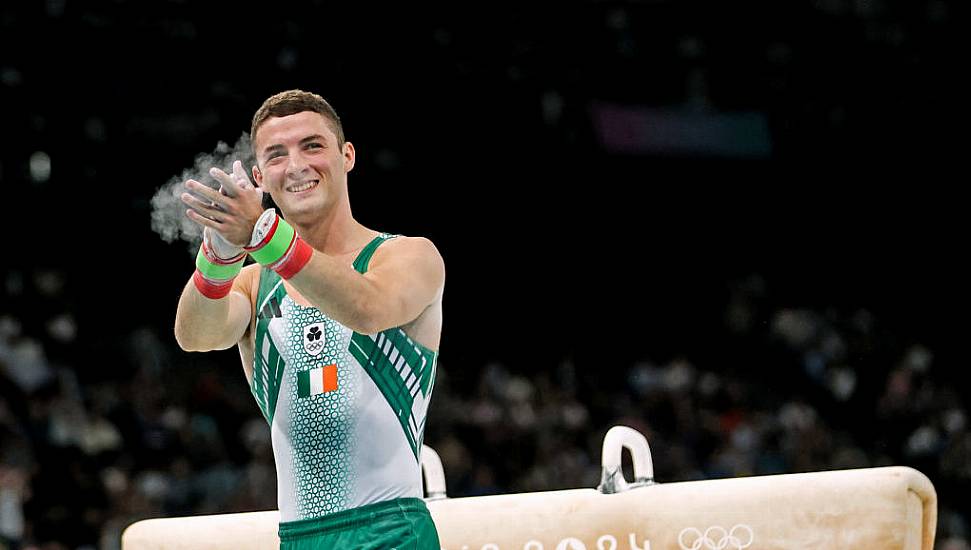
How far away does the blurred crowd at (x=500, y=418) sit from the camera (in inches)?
405

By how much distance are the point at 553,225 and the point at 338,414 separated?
31.0 feet

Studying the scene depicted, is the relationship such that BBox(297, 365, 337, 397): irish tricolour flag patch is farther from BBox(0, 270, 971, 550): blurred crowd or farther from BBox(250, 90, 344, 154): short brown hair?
BBox(0, 270, 971, 550): blurred crowd

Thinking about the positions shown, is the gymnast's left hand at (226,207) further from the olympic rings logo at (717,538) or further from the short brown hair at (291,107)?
the olympic rings logo at (717,538)

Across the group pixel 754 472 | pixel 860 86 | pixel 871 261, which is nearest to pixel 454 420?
pixel 754 472

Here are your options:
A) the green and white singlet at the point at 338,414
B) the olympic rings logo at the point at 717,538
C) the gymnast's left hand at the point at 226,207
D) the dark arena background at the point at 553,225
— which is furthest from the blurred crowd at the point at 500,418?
the gymnast's left hand at the point at 226,207

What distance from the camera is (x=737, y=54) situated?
1341 cm

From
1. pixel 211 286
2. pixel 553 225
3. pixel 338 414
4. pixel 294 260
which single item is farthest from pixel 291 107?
pixel 553 225

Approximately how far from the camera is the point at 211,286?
3.30 meters

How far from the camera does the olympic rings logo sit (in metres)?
4.35

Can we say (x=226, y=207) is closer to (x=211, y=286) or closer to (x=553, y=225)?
(x=211, y=286)

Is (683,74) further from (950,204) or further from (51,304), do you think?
(51,304)

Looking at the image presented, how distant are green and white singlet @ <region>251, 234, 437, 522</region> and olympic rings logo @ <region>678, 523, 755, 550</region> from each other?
137 centimetres

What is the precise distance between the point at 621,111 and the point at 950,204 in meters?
3.50

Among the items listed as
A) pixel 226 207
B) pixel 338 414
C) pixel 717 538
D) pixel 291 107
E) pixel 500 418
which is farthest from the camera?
pixel 500 418
